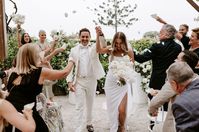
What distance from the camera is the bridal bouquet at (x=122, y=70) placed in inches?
241

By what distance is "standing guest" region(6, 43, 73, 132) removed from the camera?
3893 mm

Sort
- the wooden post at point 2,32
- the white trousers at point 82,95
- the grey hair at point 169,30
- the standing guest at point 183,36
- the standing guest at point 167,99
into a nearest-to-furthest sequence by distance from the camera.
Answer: the standing guest at point 167,99 < the grey hair at point 169,30 < the white trousers at point 82,95 < the standing guest at point 183,36 < the wooden post at point 2,32

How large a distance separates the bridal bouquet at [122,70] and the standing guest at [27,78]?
2.17 m

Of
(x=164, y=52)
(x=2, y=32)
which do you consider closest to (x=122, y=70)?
(x=164, y=52)

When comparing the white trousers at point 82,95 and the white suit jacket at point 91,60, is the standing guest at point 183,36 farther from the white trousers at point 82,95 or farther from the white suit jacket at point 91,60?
the white trousers at point 82,95

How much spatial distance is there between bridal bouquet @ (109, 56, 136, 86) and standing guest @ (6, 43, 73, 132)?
2.17 metres

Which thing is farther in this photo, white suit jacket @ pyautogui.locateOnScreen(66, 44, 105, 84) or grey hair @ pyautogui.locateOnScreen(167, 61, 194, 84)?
white suit jacket @ pyautogui.locateOnScreen(66, 44, 105, 84)

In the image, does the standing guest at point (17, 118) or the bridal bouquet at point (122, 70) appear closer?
the standing guest at point (17, 118)

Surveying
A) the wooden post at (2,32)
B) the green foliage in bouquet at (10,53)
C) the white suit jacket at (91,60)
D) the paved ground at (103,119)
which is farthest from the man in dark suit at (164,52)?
the green foliage in bouquet at (10,53)

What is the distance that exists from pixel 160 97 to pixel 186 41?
3439mm

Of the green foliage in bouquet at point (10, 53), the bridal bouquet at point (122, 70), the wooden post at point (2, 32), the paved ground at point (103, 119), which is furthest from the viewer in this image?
the green foliage in bouquet at point (10, 53)

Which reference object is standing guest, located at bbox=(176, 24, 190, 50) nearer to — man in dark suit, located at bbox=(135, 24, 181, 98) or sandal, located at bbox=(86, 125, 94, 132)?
man in dark suit, located at bbox=(135, 24, 181, 98)

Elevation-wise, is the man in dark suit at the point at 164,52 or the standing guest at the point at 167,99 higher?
the man in dark suit at the point at 164,52

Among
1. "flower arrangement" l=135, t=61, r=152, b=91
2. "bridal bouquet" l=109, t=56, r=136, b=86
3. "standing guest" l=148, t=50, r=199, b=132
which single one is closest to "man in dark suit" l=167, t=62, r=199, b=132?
"standing guest" l=148, t=50, r=199, b=132
